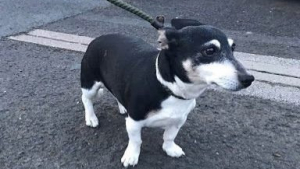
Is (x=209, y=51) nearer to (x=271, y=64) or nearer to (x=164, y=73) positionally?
(x=164, y=73)

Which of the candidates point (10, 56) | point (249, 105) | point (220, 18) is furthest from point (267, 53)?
point (10, 56)

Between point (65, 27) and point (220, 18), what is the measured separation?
2.75 meters

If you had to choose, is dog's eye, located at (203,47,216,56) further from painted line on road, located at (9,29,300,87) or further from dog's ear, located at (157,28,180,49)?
painted line on road, located at (9,29,300,87)

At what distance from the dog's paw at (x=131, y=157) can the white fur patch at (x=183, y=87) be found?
2.20ft

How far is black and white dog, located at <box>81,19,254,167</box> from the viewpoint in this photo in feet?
8.15

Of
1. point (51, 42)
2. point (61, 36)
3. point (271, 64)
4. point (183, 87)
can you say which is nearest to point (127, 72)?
point (183, 87)

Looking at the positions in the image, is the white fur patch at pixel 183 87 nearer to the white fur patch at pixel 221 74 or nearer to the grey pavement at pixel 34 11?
the white fur patch at pixel 221 74

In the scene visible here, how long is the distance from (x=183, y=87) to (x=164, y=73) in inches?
6.0

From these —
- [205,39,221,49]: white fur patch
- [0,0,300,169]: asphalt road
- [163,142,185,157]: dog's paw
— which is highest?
[205,39,221,49]: white fur patch

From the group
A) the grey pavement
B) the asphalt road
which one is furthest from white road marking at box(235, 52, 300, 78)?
the grey pavement

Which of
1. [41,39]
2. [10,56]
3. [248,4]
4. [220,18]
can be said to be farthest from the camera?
[248,4]

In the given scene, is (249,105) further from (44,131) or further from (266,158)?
(44,131)

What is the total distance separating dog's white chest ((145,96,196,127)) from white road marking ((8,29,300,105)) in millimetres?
1546

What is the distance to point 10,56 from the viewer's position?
5.32m
